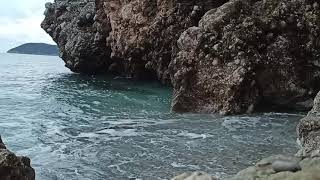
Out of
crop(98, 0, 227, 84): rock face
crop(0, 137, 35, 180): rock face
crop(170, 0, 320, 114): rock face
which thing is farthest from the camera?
crop(98, 0, 227, 84): rock face

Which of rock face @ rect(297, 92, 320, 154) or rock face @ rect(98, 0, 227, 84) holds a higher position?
rock face @ rect(98, 0, 227, 84)

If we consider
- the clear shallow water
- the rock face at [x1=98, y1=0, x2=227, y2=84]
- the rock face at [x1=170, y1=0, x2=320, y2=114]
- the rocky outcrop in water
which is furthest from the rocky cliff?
the rocky outcrop in water

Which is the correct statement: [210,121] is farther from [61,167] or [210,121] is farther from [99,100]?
[99,100]

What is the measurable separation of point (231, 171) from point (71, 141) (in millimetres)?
5873

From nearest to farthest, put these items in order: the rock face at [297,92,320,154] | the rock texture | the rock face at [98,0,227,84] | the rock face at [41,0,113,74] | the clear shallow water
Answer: the rock texture → the rock face at [297,92,320,154] → the clear shallow water → the rock face at [98,0,227,84] → the rock face at [41,0,113,74]

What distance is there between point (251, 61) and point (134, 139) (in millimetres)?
6752

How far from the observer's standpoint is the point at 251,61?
18.0 m

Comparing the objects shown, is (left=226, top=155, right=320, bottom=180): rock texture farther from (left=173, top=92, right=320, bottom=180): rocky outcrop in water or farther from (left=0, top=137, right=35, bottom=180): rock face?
(left=0, top=137, right=35, bottom=180): rock face

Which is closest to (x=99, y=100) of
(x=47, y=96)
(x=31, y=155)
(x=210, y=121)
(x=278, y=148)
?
(x=47, y=96)

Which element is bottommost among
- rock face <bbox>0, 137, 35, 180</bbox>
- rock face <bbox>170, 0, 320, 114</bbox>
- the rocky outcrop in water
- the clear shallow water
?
the clear shallow water

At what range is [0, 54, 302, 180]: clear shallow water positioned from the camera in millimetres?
10531

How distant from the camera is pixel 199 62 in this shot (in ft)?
61.5

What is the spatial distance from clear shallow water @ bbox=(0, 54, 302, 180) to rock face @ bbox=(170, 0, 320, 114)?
3.76 feet

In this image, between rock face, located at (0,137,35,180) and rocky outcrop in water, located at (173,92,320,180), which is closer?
rocky outcrop in water, located at (173,92,320,180)
